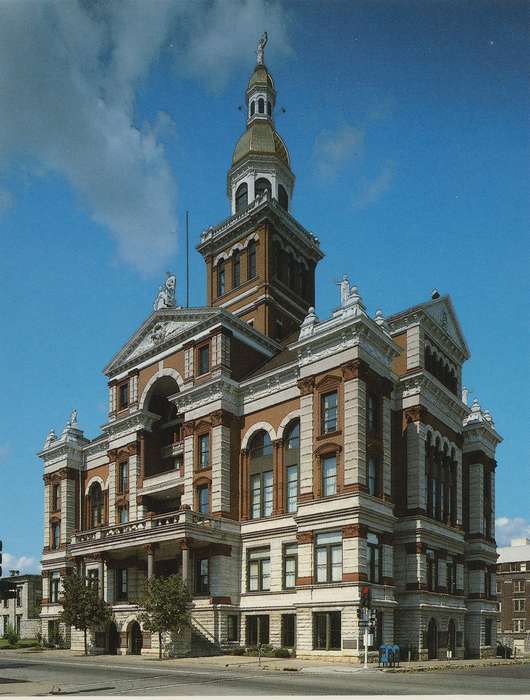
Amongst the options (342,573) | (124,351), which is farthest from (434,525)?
(124,351)

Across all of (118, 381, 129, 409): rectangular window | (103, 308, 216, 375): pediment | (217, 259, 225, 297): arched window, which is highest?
(217, 259, 225, 297): arched window

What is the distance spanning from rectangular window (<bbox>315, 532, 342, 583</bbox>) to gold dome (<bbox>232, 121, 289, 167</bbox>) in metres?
39.0

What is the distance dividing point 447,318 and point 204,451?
1990 cm

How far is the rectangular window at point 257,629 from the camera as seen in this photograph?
154 ft

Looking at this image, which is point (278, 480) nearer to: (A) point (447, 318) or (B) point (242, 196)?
(A) point (447, 318)

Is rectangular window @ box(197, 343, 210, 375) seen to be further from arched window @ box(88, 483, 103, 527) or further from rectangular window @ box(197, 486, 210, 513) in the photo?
arched window @ box(88, 483, 103, 527)

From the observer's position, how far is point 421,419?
49.1m

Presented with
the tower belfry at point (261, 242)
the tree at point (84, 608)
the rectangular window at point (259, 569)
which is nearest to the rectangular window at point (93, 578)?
the tree at point (84, 608)

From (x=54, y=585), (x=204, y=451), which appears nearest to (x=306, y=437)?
(x=204, y=451)

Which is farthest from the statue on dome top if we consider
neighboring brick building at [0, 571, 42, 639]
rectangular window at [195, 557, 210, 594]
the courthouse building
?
neighboring brick building at [0, 571, 42, 639]

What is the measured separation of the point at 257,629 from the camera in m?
47.5

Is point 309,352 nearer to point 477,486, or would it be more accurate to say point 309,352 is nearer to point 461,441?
point 461,441

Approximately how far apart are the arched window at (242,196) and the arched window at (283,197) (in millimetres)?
3022

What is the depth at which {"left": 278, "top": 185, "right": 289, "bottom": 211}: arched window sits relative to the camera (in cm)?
7102
